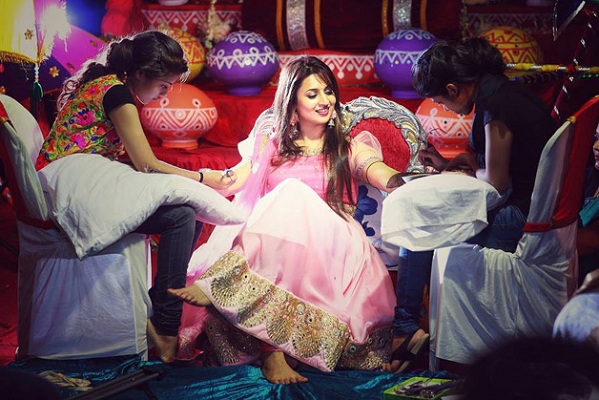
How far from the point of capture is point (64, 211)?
135 inches

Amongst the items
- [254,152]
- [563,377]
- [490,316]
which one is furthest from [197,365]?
[563,377]

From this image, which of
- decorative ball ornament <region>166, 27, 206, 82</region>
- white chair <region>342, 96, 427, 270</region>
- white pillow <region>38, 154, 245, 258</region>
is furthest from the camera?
decorative ball ornament <region>166, 27, 206, 82</region>

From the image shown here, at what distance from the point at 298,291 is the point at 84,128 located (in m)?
1.04

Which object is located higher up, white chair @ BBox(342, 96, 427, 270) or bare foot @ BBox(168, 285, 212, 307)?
white chair @ BBox(342, 96, 427, 270)

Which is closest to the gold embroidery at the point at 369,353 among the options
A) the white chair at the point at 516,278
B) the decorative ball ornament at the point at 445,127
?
the white chair at the point at 516,278

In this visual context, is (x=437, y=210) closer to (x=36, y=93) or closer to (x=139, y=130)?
(x=139, y=130)

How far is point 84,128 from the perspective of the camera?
11.6 feet

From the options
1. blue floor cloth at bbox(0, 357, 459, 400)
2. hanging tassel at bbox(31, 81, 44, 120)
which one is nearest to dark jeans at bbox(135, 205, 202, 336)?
blue floor cloth at bbox(0, 357, 459, 400)

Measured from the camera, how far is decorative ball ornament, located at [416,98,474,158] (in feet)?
14.9

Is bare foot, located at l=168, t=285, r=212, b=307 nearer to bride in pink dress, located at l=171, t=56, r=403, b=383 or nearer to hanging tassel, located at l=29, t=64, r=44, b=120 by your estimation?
bride in pink dress, located at l=171, t=56, r=403, b=383

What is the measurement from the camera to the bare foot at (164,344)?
11.5 feet

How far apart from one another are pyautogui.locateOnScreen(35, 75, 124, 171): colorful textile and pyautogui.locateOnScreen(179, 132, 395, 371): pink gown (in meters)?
0.65

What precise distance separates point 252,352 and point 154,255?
127 centimetres

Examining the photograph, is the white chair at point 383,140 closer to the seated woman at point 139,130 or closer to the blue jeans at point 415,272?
the blue jeans at point 415,272
